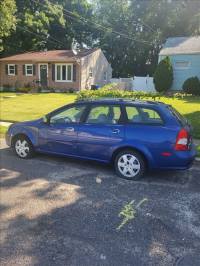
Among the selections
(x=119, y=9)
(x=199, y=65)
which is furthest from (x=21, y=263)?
(x=119, y=9)

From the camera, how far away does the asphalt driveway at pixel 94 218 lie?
388 cm

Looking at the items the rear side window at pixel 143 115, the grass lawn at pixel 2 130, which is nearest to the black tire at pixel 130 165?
the rear side window at pixel 143 115

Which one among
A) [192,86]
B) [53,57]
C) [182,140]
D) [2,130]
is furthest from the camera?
[53,57]

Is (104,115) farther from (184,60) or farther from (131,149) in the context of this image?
(184,60)

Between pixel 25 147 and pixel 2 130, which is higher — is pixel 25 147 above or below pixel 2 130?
above

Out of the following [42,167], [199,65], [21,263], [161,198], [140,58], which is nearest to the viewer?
[21,263]

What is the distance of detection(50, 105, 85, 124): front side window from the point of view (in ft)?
23.7

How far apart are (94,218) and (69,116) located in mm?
3060

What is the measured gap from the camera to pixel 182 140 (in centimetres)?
625

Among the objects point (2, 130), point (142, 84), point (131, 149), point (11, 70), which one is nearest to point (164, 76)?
point (142, 84)

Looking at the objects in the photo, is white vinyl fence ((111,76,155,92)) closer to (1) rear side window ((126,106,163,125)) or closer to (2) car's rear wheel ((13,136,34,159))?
(2) car's rear wheel ((13,136,34,159))

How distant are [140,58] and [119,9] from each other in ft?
27.5

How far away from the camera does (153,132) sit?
633 centimetres

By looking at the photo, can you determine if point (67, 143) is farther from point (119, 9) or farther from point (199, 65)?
point (119, 9)
